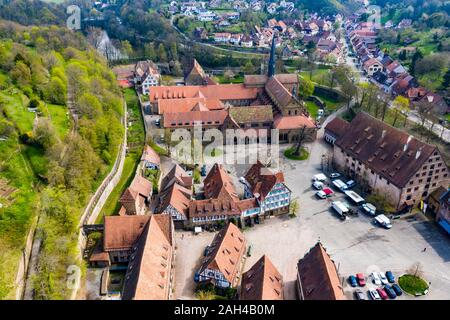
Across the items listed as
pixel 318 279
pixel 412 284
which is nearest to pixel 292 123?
pixel 412 284

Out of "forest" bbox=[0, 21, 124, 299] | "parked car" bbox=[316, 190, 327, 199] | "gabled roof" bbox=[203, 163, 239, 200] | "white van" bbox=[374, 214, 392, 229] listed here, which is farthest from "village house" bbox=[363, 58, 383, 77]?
"gabled roof" bbox=[203, 163, 239, 200]

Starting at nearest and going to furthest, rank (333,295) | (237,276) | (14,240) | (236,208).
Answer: (333,295), (14,240), (237,276), (236,208)

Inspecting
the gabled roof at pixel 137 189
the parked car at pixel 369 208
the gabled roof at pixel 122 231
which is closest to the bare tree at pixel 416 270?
the parked car at pixel 369 208

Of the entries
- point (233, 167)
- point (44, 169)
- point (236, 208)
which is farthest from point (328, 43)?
point (44, 169)

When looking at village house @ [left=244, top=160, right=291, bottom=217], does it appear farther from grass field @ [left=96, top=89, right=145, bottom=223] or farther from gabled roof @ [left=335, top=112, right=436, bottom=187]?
grass field @ [left=96, top=89, right=145, bottom=223]

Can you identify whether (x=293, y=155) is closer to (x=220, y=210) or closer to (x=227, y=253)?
(x=220, y=210)

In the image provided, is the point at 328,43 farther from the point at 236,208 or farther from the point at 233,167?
the point at 236,208
